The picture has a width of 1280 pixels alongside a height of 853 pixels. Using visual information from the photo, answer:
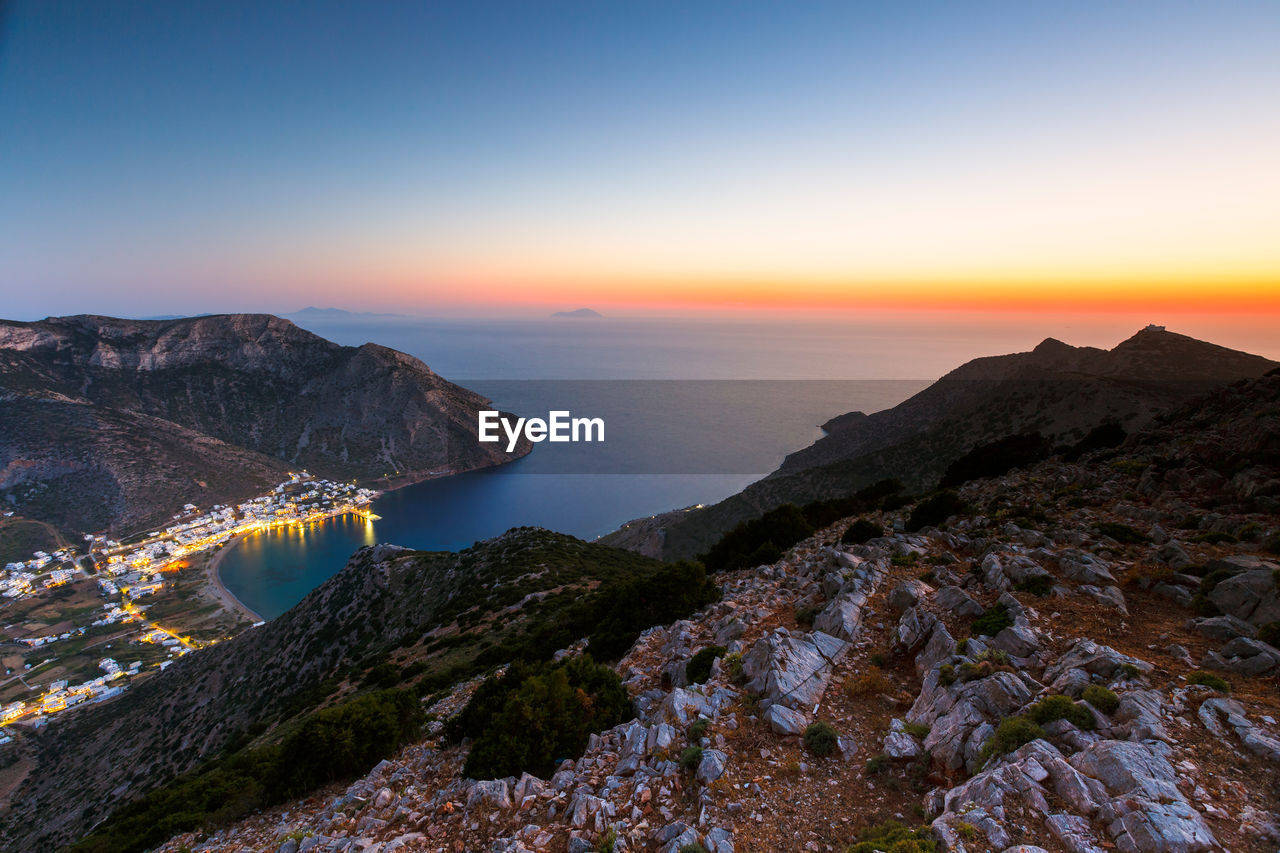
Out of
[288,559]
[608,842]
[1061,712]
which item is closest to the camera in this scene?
[1061,712]

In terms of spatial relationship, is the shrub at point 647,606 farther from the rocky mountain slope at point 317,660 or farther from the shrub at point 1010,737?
the shrub at point 1010,737

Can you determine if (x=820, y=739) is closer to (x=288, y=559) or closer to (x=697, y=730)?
(x=697, y=730)

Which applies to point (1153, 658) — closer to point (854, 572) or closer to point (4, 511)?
point (854, 572)

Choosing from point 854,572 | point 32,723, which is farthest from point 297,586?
point 854,572

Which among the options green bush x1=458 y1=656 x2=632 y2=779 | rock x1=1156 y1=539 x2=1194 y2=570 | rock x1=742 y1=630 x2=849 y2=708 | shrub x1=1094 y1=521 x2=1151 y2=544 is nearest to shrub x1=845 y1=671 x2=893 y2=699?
rock x1=742 y1=630 x2=849 y2=708

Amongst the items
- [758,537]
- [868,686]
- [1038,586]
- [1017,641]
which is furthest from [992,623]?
[758,537]

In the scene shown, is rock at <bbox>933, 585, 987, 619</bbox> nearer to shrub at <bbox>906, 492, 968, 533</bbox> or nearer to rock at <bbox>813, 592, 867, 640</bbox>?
rock at <bbox>813, 592, 867, 640</bbox>

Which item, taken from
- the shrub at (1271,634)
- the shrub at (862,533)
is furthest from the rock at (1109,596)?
the shrub at (862,533)
